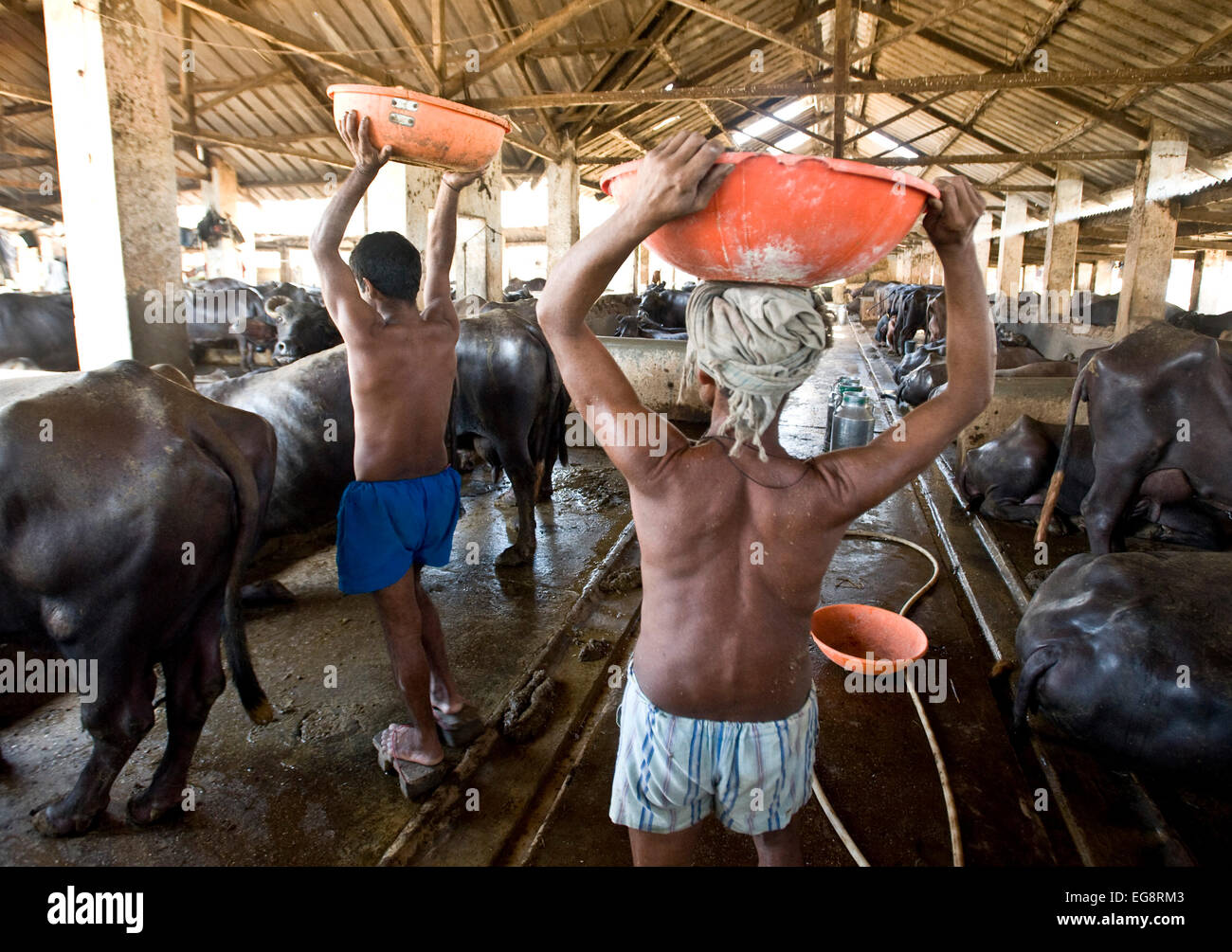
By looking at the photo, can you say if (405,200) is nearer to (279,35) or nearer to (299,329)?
(279,35)

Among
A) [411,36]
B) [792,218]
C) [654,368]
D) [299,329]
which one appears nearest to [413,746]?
[792,218]

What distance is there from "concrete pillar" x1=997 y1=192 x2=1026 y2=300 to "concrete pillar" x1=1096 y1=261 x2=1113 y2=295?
17.1 meters

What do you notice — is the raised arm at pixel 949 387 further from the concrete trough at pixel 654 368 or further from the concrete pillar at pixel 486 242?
the concrete pillar at pixel 486 242

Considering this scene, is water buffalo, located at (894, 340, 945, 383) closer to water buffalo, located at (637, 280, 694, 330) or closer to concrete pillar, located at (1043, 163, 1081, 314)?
water buffalo, located at (637, 280, 694, 330)

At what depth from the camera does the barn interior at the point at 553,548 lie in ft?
8.51

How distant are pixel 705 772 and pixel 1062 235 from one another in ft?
59.9

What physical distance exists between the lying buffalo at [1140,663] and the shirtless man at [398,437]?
7.99 ft

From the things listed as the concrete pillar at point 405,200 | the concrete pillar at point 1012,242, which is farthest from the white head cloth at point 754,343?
the concrete pillar at point 1012,242

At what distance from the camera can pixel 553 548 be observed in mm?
5227

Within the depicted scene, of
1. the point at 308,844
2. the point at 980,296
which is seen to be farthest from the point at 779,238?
the point at 308,844

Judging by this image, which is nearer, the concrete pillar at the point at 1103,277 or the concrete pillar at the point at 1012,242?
the concrete pillar at the point at 1012,242

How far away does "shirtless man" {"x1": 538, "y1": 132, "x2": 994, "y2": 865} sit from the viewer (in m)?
1.52

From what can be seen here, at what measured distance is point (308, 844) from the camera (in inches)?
97.3

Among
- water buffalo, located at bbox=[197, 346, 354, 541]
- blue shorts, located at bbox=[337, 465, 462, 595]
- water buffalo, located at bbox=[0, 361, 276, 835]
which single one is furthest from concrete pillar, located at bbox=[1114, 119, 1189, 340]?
water buffalo, located at bbox=[0, 361, 276, 835]
